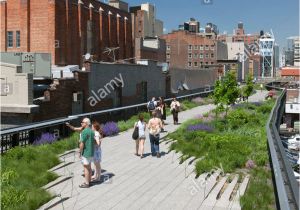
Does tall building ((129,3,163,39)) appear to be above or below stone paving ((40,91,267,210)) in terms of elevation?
above

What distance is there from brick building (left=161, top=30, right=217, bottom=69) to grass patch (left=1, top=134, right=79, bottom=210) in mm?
109256

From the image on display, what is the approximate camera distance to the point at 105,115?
2378 cm

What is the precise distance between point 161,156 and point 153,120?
128 centimetres

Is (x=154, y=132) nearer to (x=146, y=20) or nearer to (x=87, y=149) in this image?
(x=87, y=149)

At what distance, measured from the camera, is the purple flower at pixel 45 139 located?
Answer: 15851mm

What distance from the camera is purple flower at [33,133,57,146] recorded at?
1585 cm

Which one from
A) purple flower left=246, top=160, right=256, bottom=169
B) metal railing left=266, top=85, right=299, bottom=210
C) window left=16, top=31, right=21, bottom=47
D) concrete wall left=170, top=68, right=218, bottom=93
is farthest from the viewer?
window left=16, top=31, right=21, bottom=47

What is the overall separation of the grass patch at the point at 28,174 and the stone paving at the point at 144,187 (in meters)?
0.25

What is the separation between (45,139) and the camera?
1623 centimetres

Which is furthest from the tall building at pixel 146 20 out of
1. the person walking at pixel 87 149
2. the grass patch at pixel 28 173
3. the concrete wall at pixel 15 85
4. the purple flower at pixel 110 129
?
the person walking at pixel 87 149

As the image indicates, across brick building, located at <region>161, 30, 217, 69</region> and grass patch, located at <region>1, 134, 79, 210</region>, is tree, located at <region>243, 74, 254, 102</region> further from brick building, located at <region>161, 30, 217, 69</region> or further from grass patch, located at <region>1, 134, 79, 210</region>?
brick building, located at <region>161, 30, 217, 69</region>

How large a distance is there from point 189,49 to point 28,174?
116310 mm

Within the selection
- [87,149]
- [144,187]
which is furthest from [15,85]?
[144,187]

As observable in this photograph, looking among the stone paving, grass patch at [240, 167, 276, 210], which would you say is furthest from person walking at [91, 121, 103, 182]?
grass patch at [240, 167, 276, 210]
